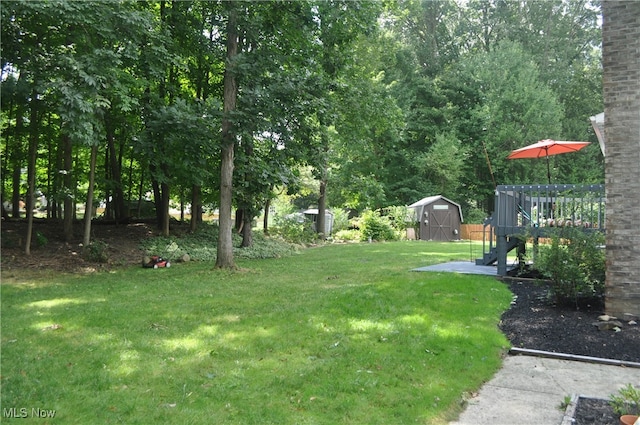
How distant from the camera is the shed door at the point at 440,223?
84.1 ft

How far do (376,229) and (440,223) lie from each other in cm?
456

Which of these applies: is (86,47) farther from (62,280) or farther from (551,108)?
(551,108)

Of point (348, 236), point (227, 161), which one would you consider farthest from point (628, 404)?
point (348, 236)

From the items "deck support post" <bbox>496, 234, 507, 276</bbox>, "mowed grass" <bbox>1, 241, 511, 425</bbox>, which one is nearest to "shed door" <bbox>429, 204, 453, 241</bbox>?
"deck support post" <bbox>496, 234, 507, 276</bbox>

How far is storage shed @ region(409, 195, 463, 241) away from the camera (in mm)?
25406

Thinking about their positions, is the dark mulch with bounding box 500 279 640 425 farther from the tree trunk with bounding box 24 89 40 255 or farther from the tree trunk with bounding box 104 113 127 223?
the tree trunk with bounding box 104 113 127 223

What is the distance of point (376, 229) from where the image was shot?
23.7 meters

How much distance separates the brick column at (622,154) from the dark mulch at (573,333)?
566 millimetres

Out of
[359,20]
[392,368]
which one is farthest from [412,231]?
[392,368]

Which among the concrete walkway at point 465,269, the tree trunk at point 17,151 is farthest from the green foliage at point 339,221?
the concrete walkway at point 465,269

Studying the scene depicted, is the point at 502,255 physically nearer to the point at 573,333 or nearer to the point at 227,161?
the point at 573,333

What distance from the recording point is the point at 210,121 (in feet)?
32.9

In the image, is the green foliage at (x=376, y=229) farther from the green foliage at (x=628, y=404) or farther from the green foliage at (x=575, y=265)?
the green foliage at (x=628, y=404)

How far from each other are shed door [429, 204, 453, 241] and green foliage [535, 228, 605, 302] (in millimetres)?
18920
